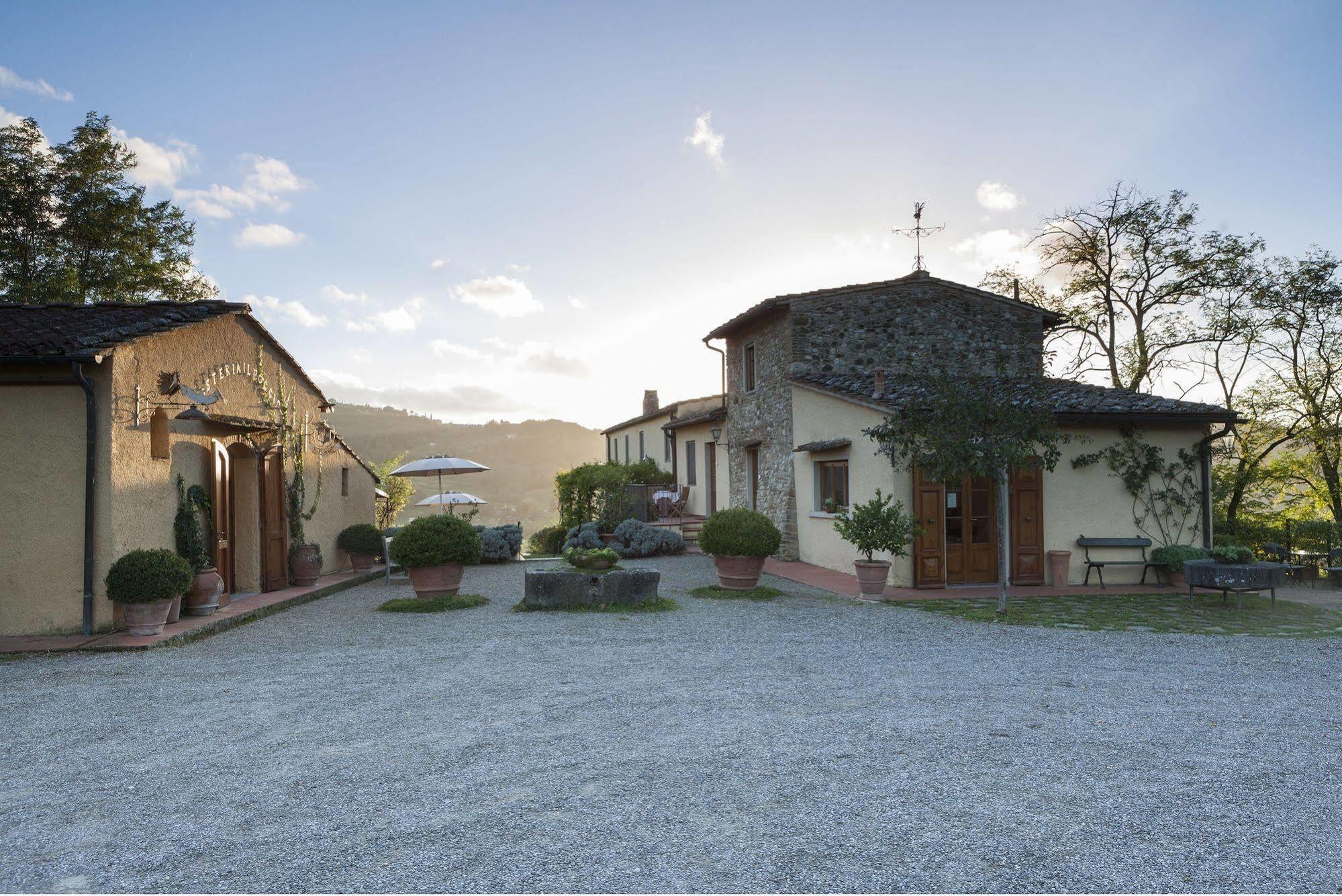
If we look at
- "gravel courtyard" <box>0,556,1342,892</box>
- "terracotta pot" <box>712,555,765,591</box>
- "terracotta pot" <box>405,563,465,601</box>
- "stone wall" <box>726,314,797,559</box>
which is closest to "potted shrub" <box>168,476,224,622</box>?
"gravel courtyard" <box>0,556,1342,892</box>

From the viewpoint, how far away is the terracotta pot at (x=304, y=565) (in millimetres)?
11969

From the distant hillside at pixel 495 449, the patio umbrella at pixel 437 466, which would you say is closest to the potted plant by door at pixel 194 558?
the patio umbrella at pixel 437 466

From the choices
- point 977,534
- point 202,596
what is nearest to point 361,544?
point 202,596

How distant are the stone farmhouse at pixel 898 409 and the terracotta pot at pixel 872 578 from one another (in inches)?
39.8

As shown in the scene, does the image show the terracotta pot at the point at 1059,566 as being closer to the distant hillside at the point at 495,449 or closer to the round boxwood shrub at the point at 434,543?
the round boxwood shrub at the point at 434,543

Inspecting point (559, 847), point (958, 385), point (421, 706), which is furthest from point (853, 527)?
point (559, 847)

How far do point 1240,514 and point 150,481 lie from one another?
21.5 m

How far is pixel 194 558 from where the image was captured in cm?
909

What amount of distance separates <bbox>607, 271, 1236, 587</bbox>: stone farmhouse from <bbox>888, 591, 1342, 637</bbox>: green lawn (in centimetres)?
128

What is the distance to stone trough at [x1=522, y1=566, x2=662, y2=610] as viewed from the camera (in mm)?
10047

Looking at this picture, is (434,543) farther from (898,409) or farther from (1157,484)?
(1157,484)

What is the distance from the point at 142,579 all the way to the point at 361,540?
6.68 m

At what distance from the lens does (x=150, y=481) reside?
860 centimetres

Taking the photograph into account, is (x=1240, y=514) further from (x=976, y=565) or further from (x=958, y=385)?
(x=958, y=385)
